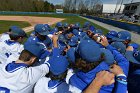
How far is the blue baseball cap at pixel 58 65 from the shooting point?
10.6 ft

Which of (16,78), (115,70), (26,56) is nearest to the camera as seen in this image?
(115,70)

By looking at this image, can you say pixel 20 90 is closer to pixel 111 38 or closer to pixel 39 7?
pixel 111 38

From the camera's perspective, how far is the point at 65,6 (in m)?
135

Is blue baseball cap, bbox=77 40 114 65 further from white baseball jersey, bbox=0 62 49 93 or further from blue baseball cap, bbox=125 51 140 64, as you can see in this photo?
blue baseball cap, bbox=125 51 140 64

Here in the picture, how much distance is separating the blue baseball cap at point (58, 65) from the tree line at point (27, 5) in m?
101

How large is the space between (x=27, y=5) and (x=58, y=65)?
111 meters

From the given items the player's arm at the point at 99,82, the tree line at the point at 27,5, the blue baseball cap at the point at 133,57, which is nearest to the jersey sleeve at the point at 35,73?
the player's arm at the point at 99,82

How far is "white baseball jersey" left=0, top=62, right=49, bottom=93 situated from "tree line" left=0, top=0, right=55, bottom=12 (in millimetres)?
100891

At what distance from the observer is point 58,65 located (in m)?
3.24

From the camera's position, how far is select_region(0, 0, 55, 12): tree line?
335 ft

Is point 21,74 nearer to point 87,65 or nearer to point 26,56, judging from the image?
point 26,56

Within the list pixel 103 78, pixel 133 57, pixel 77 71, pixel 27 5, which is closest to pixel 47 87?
pixel 77 71

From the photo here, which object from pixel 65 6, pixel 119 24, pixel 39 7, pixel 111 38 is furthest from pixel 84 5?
pixel 111 38

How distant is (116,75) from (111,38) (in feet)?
7.42
